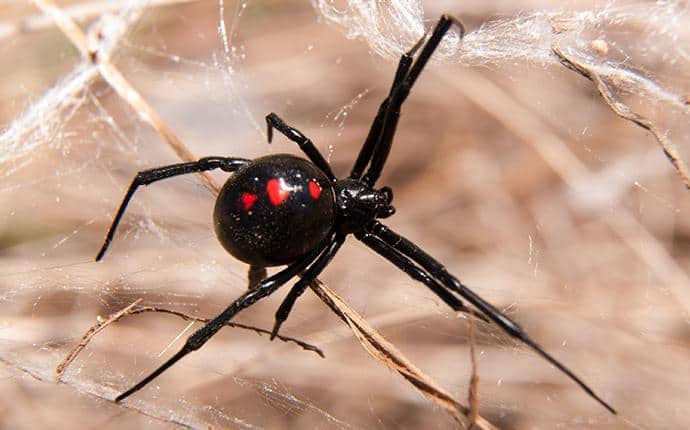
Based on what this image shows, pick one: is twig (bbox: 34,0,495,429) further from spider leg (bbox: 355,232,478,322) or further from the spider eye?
the spider eye

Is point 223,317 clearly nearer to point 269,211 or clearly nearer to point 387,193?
point 269,211

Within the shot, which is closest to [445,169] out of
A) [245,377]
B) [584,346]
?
[584,346]

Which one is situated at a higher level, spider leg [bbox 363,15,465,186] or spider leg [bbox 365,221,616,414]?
spider leg [bbox 363,15,465,186]

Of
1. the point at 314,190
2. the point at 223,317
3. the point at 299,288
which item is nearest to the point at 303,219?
the point at 314,190

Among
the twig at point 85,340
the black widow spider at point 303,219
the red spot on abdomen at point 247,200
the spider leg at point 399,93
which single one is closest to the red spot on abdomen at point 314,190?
the black widow spider at point 303,219

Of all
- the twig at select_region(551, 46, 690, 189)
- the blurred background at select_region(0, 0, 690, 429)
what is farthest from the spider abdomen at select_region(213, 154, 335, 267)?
the twig at select_region(551, 46, 690, 189)

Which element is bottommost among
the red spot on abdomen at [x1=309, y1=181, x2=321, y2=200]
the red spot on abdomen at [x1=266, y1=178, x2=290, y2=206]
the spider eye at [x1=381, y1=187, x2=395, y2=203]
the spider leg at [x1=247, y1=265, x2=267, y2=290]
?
the spider leg at [x1=247, y1=265, x2=267, y2=290]
